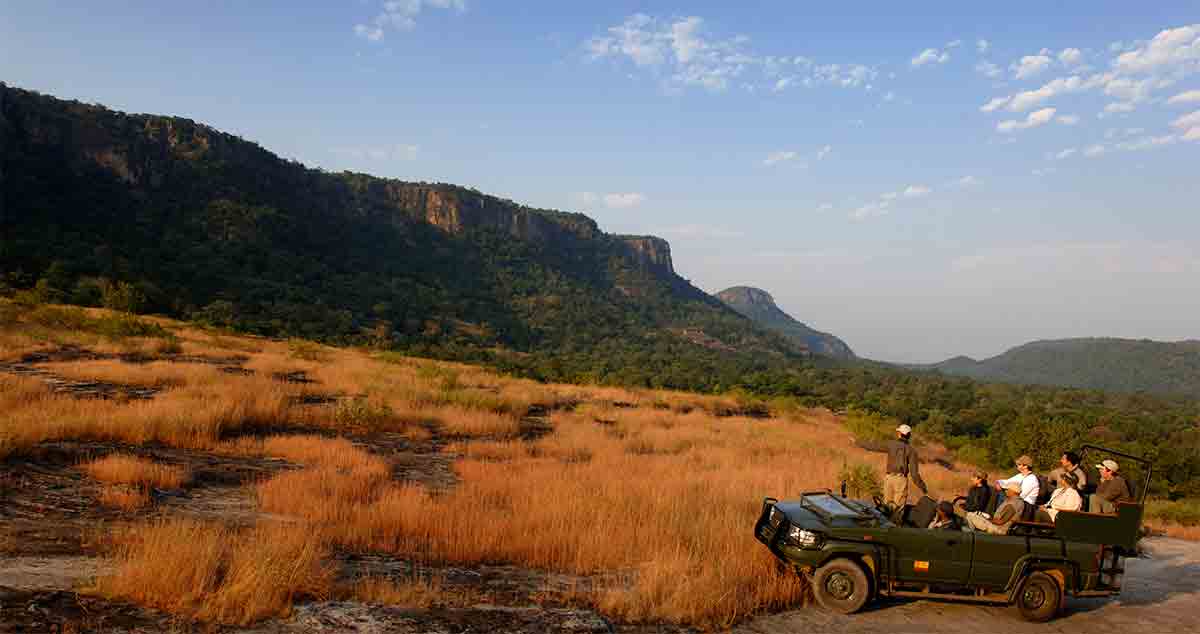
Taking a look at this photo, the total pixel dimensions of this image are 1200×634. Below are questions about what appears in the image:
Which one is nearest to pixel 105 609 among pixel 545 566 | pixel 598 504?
pixel 545 566

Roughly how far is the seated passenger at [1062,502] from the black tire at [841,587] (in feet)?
7.65

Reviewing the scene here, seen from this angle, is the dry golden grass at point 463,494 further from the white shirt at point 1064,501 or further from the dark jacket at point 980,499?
the white shirt at point 1064,501

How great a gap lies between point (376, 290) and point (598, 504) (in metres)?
77.3

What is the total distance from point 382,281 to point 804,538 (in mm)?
86725

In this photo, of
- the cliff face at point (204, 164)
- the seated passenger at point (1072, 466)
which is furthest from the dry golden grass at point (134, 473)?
the cliff face at point (204, 164)

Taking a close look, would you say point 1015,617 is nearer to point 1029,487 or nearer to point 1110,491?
point 1029,487

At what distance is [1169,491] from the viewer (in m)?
A: 27.3

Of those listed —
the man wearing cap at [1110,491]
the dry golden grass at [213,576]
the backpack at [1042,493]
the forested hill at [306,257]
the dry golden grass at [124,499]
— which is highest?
the forested hill at [306,257]

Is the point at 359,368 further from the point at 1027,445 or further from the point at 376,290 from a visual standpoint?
the point at 376,290

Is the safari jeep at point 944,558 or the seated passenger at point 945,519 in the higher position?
the seated passenger at point 945,519

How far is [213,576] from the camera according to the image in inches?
206

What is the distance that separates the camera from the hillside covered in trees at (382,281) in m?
43.7

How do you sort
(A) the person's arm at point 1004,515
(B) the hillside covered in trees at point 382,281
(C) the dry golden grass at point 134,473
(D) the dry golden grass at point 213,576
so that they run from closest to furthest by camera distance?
(D) the dry golden grass at point 213,576 < (A) the person's arm at point 1004,515 < (C) the dry golden grass at point 134,473 < (B) the hillside covered in trees at point 382,281

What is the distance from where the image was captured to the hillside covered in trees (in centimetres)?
4366
